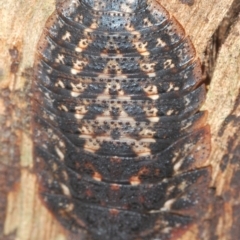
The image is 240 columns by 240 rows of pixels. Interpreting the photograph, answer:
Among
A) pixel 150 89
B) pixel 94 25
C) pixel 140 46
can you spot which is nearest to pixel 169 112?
pixel 150 89

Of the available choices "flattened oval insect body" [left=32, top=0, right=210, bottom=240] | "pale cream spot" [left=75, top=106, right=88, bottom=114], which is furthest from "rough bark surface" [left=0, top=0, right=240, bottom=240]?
"pale cream spot" [left=75, top=106, right=88, bottom=114]

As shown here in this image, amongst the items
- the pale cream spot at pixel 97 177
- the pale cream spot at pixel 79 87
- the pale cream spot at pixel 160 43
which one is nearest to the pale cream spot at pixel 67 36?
the pale cream spot at pixel 79 87

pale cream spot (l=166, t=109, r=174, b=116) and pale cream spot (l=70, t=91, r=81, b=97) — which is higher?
pale cream spot (l=70, t=91, r=81, b=97)

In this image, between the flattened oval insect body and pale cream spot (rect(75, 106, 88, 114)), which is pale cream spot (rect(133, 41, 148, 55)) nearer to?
the flattened oval insect body

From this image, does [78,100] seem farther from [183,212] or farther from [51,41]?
[183,212]

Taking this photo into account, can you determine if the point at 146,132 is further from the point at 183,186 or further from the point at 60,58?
the point at 60,58
